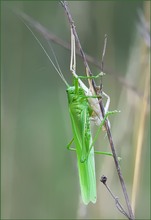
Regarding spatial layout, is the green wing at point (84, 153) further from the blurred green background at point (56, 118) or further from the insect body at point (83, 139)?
the blurred green background at point (56, 118)

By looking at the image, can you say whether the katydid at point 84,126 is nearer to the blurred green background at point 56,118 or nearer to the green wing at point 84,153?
the green wing at point 84,153

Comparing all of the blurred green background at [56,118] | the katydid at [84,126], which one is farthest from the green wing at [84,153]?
the blurred green background at [56,118]

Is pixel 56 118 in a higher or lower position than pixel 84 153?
higher

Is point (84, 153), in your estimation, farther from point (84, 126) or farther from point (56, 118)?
point (56, 118)

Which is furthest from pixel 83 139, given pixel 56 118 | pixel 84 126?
pixel 56 118

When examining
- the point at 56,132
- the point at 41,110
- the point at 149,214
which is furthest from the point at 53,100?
the point at 149,214

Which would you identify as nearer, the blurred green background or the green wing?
the green wing

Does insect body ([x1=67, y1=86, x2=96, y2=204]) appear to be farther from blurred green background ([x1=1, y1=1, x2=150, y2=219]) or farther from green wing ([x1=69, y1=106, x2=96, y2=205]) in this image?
blurred green background ([x1=1, y1=1, x2=150, y2=219])

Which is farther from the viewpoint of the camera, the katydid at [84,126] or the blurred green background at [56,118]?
the blurred green background at [56,118]

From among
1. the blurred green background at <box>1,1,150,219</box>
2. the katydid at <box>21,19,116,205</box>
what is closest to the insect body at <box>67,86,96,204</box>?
the katydid at <box>21,19,116,205</box>
